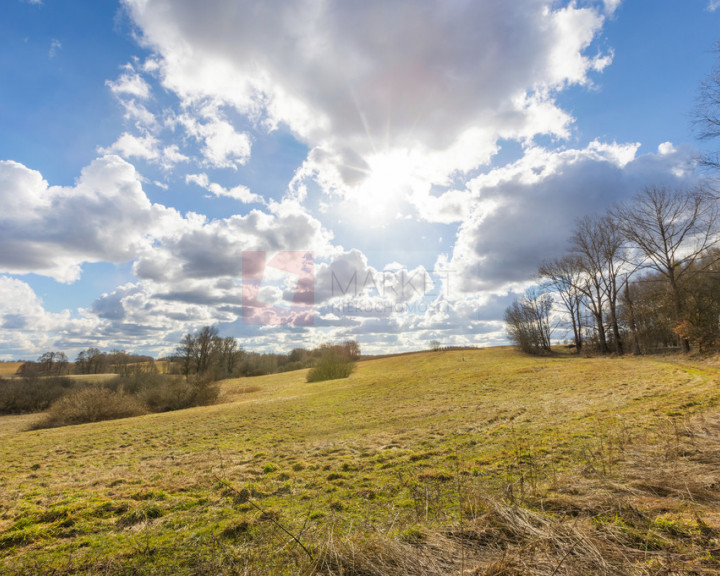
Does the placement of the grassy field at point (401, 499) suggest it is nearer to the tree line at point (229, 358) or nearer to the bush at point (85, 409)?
the bush at point (85, 409)

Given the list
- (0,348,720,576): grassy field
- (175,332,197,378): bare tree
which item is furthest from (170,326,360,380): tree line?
(0,348,720,576): grassy field

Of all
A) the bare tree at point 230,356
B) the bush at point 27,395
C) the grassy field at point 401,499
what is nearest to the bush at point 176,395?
the bush at point 27,395

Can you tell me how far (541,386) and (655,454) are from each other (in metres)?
14.3

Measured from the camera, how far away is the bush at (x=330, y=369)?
49188 millimetres

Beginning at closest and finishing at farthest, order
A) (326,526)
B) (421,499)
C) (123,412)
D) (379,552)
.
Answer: (379,552) < (326,526) < (421,499) < (123,412)

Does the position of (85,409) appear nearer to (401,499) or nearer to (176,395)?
(176,395)

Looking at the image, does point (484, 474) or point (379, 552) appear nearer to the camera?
point (379, 552)

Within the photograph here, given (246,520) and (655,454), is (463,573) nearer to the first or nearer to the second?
(246,520)

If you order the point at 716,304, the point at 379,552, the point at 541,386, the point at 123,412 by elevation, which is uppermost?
the point at 716,304

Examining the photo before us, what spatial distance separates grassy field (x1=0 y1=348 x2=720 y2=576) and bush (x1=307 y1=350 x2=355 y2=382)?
125 feet

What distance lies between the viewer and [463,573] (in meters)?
2.65

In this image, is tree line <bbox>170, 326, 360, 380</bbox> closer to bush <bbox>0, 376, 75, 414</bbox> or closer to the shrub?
the shrub

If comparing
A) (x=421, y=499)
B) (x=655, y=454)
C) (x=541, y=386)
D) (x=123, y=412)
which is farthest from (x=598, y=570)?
(x=123, y=412)

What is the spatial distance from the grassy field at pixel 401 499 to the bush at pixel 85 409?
1759 cm
